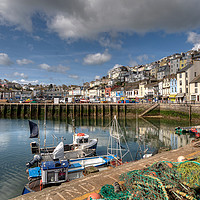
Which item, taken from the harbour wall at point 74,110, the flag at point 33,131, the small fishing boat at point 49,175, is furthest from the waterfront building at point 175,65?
the small fishing boat at point 49,175

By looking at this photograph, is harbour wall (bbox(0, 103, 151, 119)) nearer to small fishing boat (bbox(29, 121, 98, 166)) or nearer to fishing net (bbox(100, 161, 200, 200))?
small fishing boat (bbox(29, 121, 98, 166))

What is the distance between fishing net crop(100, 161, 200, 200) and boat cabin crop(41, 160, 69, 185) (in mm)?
7075

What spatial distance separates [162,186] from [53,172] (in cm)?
875

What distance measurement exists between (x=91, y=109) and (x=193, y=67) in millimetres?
33421

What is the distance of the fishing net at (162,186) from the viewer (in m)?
4.35

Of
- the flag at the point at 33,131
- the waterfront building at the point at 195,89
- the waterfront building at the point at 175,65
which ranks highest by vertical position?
the waterfront building at the point at 175,65

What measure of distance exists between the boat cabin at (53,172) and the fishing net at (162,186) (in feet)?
23.2

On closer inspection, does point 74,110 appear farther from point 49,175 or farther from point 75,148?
point 49,175

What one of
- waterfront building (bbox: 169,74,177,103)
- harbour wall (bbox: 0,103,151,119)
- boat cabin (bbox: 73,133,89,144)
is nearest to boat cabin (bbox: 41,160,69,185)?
boat cabin (bbox: 73,133,89,144)

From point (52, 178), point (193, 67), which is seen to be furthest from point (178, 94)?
point (52, 178)

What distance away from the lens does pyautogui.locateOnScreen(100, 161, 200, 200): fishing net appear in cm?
435

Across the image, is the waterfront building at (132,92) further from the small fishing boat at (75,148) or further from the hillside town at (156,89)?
the small fishing boat at (75,148)

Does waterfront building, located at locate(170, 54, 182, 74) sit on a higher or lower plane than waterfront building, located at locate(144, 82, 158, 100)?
higher

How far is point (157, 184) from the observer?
4.66 meters
